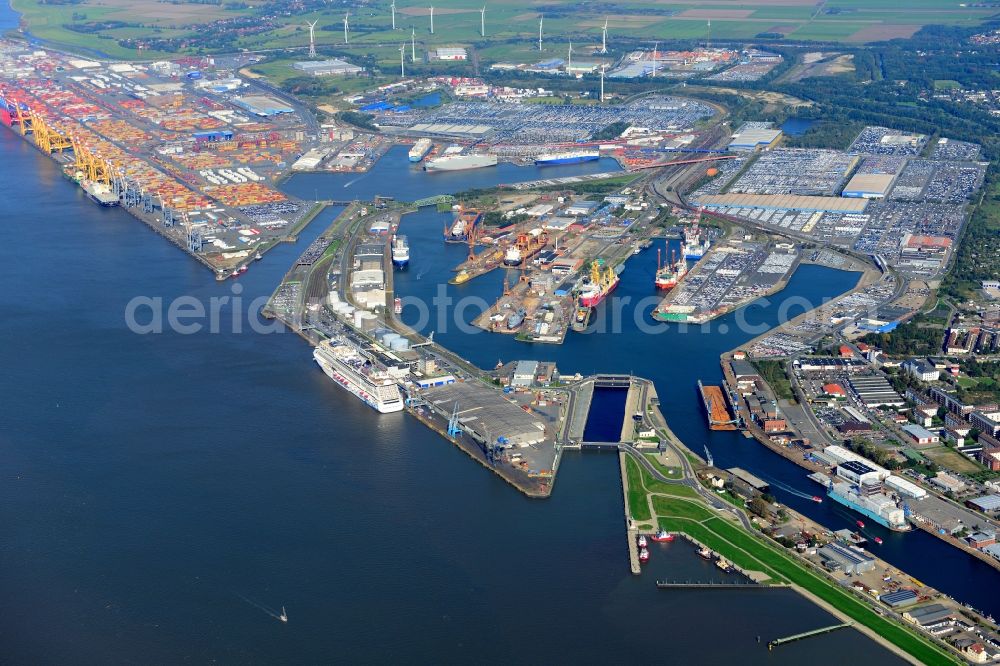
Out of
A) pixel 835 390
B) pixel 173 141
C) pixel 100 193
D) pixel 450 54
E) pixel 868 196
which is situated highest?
pixel 450 54

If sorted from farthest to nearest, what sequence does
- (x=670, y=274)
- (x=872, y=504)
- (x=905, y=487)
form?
(x=670, y=274) < (x=905, y=487) < (x=872, y=504)

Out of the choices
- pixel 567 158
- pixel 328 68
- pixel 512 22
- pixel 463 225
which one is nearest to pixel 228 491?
pixel 463 225

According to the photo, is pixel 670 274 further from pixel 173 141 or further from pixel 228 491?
pixel 173 141

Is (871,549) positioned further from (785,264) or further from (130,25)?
(130,25)

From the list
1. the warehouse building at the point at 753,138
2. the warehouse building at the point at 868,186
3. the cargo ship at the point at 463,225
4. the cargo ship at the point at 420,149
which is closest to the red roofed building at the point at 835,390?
the cargo ship at the point at 463,225

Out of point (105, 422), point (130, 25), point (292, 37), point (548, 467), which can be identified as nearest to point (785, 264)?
point (548, 467)

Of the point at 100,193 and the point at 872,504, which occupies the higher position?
the point at 872,504

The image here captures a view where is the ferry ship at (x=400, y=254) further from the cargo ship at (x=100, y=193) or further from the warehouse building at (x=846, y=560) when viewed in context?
the warehouse building at (x=846, y=560)
